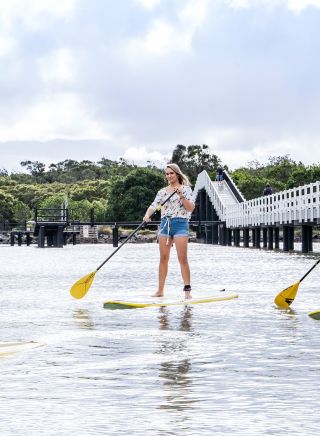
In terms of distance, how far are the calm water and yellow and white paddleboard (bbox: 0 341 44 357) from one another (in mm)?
132

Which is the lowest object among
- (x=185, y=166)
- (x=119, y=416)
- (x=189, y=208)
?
(x=119, y=416)

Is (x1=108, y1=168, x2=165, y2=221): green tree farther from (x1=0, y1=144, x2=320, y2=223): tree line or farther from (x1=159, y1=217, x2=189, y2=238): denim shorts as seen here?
(x1=159, y1=217, x2=189, y2=238): denim shorts

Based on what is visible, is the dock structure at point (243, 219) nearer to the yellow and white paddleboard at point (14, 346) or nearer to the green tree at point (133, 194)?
the green tree at point (133, 194)

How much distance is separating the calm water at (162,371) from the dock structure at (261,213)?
2698cm

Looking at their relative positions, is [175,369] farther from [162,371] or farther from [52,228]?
[52,228]

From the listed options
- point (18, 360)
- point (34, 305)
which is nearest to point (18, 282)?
point (34, 305)

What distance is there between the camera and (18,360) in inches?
326

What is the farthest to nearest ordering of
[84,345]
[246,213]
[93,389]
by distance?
1. [246,213]
2. [84,345]
3. [93,389]

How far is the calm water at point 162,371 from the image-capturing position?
5793 millimetres

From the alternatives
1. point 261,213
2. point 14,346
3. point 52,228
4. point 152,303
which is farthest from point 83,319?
point 52,228

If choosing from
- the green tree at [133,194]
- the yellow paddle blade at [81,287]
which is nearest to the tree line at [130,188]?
the green tree at [133,194]

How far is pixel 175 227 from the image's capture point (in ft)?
46.0

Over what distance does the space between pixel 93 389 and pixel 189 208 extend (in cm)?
720

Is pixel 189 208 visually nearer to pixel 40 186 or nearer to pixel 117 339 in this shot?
pixel 117 339
